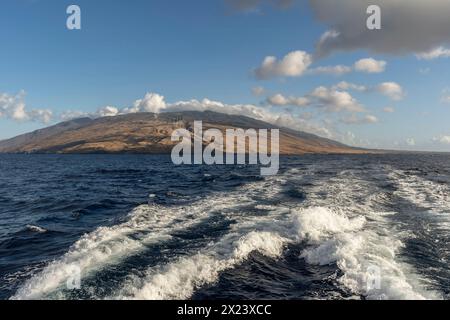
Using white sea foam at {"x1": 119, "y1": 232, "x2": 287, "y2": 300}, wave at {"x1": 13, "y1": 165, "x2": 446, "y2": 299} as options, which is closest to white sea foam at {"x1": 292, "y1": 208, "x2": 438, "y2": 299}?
wave at {"x1": 13, "y1": 165, "x2": 446, "y2": 299}

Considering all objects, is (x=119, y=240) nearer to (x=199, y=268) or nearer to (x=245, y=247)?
(x=199, y=268)

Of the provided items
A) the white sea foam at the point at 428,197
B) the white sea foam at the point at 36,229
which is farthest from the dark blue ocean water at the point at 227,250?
the white sea foam at the point at 428,197

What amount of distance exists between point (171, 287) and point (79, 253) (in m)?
7.17

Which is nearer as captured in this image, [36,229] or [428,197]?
[36,229]

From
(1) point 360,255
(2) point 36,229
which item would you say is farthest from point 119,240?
(1) point 360,255

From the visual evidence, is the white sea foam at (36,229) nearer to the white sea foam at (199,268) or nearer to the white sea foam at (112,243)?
the white sea foam at (112,243)

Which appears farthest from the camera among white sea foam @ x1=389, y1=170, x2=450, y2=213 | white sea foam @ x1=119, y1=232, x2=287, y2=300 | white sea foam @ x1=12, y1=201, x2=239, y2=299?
white sea foam @ x1=389, y1=170, x2=450, y2=213

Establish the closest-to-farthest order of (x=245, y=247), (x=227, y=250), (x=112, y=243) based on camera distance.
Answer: (x=227, y=250), (x=245, y=247), (x=112, y=243)

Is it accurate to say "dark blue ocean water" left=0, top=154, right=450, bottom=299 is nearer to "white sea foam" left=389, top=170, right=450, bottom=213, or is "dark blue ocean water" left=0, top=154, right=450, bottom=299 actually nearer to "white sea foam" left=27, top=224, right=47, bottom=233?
"white sea foam" left=27, top=224, right=47, bottom=233

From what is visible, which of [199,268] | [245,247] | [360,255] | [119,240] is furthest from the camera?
[119,240]

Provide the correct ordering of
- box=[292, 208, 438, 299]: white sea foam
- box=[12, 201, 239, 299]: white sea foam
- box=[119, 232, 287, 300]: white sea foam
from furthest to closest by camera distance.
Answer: box=[12, 201, 239, 299]: white sea foam, box=[292, 208, 438, 299]: white sea foam, box=[119, 232, 287, 300]: white sea foam

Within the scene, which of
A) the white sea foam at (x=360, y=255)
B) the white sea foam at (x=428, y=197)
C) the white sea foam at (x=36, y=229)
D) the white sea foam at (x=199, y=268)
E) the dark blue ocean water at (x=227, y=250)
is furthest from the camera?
the white sea foam at (x=428, y=197)
